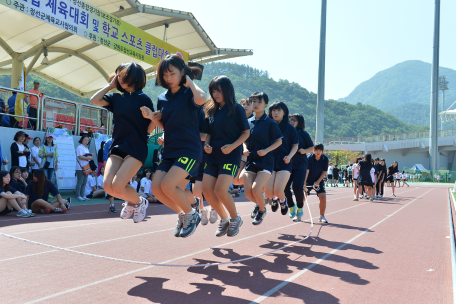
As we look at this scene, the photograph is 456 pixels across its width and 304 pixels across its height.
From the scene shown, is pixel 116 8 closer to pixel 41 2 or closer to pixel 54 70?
pixel 41 2

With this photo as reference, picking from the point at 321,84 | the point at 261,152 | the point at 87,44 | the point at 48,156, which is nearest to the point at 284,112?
the point at 261,152

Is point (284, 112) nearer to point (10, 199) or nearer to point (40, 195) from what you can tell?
point (40, 195)

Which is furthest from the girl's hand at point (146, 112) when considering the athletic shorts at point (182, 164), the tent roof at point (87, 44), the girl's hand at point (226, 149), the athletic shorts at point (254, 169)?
the tent roof at point (87, 44)

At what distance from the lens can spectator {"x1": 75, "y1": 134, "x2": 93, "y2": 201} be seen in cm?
1208

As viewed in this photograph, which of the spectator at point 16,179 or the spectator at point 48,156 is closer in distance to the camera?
the spectator at point 16,179

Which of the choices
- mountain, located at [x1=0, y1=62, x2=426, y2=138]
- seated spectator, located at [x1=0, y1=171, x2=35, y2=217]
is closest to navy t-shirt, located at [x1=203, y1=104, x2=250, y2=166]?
seated spectator, located at [x1=0, y1=171, x2=35, y2=217]

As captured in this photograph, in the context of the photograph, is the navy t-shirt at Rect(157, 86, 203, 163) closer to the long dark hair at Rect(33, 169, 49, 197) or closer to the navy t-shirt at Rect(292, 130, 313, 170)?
the navy t-shirt at Rect(292, 130, 313, 170)

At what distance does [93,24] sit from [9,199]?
28.6 feet

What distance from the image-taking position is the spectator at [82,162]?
12078mm

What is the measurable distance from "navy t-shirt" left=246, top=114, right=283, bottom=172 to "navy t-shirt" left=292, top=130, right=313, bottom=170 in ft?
6.12

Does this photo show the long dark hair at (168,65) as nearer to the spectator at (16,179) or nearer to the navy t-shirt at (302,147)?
the navy t-shirt at (302,147)

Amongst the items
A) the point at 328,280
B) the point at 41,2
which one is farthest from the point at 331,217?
the point at 41,2

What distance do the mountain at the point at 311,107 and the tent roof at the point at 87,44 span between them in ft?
327

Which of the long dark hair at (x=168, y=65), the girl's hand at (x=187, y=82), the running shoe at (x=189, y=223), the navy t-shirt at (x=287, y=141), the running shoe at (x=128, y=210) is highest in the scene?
the long dark hair at (x=168, y=65)
